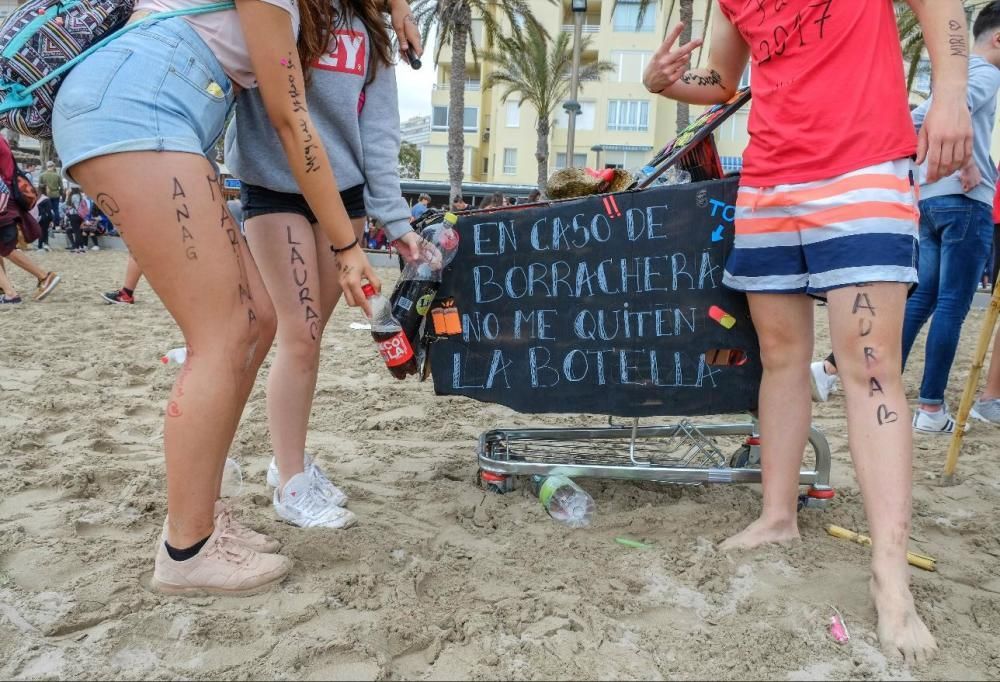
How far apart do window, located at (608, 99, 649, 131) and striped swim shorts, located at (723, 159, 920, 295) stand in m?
36.2

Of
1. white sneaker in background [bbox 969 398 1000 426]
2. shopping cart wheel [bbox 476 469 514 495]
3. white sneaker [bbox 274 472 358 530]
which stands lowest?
white sneaker in background [bbox 969 398 1000 426]

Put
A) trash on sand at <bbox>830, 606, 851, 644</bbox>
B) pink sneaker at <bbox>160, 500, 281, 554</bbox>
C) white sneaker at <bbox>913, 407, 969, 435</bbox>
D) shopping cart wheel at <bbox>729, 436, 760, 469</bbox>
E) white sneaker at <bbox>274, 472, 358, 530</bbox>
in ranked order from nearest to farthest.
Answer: trash on sand at <bbox>830, 606, 851, 644</bbox> → pink sneaker at <bbox>160, 500, 281, 554</bbox> → white sneaker at <bbox>274, 472, 358, 530</bbox> → shopping cart wheel at <bbox>729, 436, 760, 469</bbox> → white sneaker at <bbox>913, 407, 969, 435</bbox>

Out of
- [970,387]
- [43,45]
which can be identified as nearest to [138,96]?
[43,45]

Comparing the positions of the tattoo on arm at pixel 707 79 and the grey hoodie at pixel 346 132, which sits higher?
the tattoo on arm at pixel 707 79

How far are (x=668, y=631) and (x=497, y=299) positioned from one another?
3.94 ft

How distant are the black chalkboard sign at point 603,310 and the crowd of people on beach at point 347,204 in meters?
0.18

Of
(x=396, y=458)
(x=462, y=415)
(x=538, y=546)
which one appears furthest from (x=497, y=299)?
(x=462, y=415)

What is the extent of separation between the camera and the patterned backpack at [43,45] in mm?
1623

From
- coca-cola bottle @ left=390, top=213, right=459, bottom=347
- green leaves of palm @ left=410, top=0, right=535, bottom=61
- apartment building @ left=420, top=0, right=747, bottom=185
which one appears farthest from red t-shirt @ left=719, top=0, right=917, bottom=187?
apartment building @ left=420, top=0, right=747, bottom=185

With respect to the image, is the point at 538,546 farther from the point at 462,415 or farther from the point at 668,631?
the point at 462,415

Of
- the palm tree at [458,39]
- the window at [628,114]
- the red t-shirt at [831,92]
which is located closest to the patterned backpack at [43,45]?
the red t-shirt at [831,92]

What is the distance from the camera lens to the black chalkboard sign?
2.42m

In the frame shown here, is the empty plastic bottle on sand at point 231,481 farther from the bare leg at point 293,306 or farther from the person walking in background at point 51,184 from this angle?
the person walking in background at point 51,184

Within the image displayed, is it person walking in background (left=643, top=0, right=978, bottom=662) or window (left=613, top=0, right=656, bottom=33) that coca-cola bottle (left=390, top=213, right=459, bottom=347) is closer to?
person walking in background (left=643, top=0, right=978, bottom=662)
